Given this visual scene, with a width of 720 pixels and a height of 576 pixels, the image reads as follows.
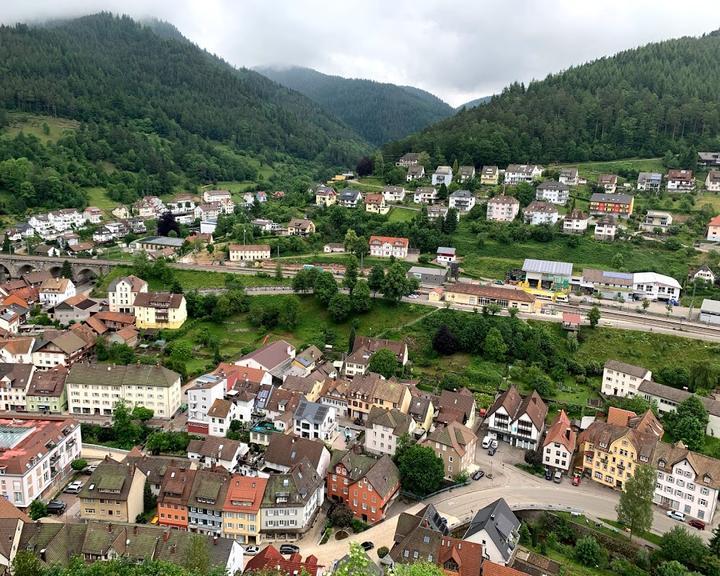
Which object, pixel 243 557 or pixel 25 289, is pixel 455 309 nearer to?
pixel 243 557

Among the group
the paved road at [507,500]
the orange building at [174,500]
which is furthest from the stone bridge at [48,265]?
the paved road at [507,500]

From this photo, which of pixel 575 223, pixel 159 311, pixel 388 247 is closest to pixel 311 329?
pixel 159 311

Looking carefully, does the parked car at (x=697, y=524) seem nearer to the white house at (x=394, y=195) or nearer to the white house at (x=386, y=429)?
the white house at (x=386, y=429)

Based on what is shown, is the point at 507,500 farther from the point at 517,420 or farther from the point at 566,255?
the point at 566,255

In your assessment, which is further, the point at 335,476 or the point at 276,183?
the point at 276,183

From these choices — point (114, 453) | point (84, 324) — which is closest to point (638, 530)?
point (114, 453)

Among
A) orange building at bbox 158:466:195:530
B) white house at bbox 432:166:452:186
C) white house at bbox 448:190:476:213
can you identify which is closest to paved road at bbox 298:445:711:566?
orange building at bbox 158:466:195:530
